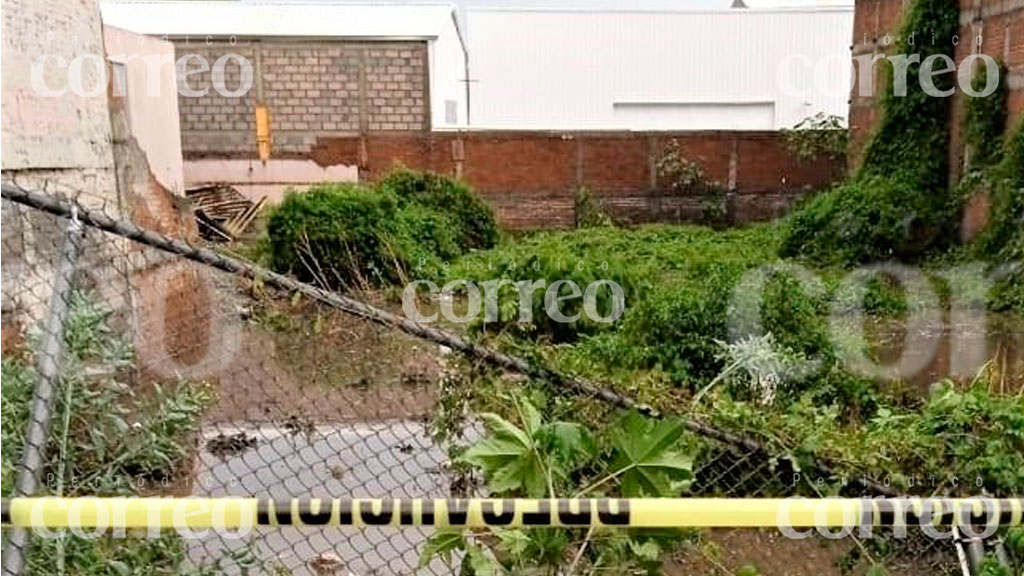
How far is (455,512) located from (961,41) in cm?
1088

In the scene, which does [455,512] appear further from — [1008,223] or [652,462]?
[1008,223]

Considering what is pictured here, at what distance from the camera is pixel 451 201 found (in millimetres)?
11797

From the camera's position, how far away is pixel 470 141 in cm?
1351

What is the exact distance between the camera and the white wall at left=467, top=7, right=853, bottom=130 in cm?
1825

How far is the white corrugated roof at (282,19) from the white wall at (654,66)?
2.72 m

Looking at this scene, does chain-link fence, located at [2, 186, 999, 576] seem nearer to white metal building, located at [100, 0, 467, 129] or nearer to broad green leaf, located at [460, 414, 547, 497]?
broad green leaf, located at [460, 414, 547, 497]

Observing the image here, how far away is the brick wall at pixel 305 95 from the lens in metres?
13.7

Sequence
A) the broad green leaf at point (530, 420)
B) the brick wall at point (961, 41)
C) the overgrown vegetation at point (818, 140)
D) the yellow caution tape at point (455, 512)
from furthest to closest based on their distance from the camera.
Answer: the overgrown vegetation at point (818, 140) → the brick wall at point (961, 41) → the broad green leaf at point (530, 420) → the yellow caution tape at point (455, 512)

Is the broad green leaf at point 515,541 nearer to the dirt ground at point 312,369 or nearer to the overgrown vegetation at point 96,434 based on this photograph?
the overgrown vegetation at point 96,434

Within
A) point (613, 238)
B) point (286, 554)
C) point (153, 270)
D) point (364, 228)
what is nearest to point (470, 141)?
point (613, 238)

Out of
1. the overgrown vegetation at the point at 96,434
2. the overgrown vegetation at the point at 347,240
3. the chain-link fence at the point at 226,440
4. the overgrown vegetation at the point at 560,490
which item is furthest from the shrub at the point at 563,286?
the overgrown vegetation at the point at 560,490

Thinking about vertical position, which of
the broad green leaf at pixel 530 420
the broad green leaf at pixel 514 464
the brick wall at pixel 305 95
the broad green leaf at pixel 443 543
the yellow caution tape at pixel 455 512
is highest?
the brick wall at pixel 305 95

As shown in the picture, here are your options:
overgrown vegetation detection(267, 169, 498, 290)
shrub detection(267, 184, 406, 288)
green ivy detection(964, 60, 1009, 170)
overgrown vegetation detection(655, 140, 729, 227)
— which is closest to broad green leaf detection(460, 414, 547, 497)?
overgrown vegetation detection(267, 169, 498, 290)

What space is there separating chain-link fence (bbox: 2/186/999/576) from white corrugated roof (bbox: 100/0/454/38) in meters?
9.80
